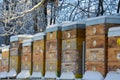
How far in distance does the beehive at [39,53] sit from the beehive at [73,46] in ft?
4.45

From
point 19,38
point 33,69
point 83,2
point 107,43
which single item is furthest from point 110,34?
point 83,2

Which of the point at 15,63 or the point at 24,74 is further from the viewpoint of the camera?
the point at 15,63

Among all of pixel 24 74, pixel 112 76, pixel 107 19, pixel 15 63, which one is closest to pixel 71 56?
pixel 107 19

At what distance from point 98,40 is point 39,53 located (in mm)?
3098

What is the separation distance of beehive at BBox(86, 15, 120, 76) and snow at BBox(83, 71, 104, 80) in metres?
0.09

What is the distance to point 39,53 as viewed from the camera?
1034 cm

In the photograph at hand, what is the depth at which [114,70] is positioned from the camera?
704 centimetres

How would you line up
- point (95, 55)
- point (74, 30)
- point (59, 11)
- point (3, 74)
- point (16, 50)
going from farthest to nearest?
point (59, 11), point (3, 74), point (16, 50), point (74, 30), point (95, 55)

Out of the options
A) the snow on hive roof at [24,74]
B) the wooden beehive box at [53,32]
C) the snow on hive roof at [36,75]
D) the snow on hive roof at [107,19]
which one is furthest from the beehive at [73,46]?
the snow on hive roof at [24,74]

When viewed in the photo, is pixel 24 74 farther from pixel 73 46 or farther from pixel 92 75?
pixel 92 75

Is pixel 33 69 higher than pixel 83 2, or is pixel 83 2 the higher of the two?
pixel 83 2

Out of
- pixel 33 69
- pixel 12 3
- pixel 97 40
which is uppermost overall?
pixel 12 3

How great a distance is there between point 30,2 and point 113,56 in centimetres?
963

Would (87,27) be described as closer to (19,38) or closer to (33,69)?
(33,69)
